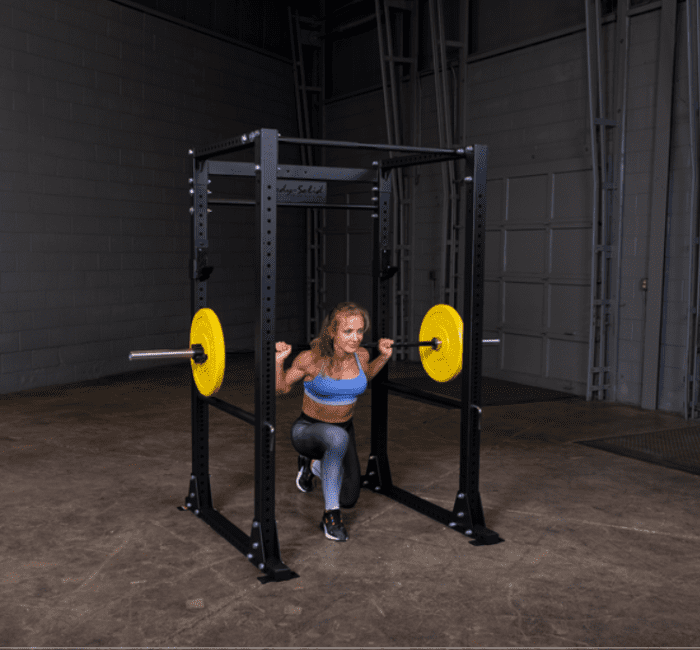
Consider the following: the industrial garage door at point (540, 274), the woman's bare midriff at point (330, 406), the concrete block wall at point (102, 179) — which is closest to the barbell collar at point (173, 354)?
the woman's bare midriff at point (330, 406)

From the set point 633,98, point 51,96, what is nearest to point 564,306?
point 633,98

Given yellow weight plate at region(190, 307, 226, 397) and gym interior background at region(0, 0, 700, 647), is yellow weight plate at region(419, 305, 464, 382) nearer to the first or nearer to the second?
gym interior background at region(0, 0, 700, 647)

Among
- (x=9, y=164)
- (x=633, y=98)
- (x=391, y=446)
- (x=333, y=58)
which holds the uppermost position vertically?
(x=333, y=58)

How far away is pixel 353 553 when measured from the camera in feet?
11.9

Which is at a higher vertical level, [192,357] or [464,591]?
[192,357]

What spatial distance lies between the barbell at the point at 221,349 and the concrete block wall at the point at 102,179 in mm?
4415

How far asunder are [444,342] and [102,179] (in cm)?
560

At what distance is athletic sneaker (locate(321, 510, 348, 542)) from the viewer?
3791mm

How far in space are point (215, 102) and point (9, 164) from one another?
299cm

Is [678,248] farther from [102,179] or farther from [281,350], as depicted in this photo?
[102,179]

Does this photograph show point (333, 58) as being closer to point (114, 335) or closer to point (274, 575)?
point (114, 335)

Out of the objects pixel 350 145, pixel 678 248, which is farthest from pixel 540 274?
pixel 350 145

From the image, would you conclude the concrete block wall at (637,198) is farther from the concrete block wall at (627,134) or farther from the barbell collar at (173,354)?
the barbell collar at (173,354)

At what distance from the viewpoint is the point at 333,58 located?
35.4ft
